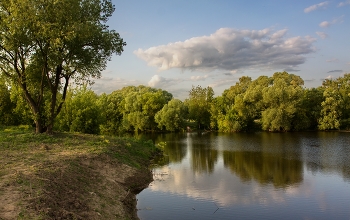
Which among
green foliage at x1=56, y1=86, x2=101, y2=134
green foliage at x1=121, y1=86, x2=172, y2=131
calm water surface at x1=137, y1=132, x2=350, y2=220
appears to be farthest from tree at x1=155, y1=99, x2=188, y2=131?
calm water surface at x1=137, y1=132, x2=350, y2=220

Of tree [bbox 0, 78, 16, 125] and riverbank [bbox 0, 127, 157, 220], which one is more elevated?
tree [bbox 0, 78, 16, 125]

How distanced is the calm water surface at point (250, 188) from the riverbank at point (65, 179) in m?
1.66

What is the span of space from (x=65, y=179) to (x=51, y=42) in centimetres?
1230

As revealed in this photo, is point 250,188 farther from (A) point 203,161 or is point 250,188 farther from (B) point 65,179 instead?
(B) point 65,179

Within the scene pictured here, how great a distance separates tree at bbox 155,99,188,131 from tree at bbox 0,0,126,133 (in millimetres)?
44722

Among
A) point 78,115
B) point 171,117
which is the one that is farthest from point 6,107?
point 171,117

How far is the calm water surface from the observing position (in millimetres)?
14898

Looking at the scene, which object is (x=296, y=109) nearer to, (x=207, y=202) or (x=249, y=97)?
(x=249, y=97)

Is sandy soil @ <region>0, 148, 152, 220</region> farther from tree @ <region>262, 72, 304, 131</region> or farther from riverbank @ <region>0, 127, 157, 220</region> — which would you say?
tree @ <region>262, 72, 304, 131</region>

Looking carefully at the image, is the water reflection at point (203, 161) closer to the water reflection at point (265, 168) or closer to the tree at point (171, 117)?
the water reflection at point (265, 168)

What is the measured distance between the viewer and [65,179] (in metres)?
13.8

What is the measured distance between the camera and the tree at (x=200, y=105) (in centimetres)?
7956

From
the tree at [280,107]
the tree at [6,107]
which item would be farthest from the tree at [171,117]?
the tree at [6,107]

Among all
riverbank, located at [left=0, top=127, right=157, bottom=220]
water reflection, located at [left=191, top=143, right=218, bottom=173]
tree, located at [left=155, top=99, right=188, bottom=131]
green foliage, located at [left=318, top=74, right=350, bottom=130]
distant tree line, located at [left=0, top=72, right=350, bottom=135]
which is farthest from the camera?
tree, located at [left=155, top=99, right=188, bottom=131]
